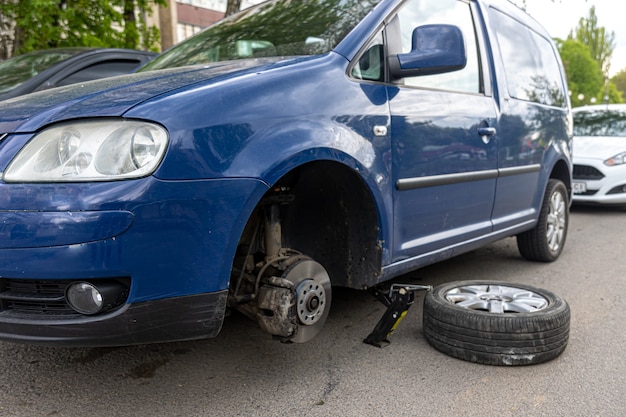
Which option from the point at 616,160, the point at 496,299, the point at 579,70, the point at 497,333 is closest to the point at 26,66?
the point at 496,299

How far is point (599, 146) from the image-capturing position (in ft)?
27.6

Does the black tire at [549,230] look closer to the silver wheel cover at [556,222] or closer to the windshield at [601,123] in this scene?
the silver wheel cover at [556,222]

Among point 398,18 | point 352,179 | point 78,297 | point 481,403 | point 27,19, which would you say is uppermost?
point 27,19

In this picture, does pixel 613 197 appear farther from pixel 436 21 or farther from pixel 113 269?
pixel 113 269

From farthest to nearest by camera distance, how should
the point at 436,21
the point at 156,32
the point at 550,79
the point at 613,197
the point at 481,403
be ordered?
the point at 156,32, the point at 613,197, the point at 550,79, the point at 436,21, the point at 481,403

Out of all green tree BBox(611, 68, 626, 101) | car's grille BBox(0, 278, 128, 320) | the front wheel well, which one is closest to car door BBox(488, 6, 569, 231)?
the front wheel well

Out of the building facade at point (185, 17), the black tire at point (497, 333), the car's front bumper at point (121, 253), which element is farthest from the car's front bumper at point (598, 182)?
the building facade at point (185, 17)

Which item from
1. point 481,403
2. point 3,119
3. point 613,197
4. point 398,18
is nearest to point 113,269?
point 3,119

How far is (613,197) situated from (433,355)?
19.6ft

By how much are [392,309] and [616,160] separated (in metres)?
6.29

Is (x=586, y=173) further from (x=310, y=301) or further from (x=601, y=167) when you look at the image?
(x=310, y=301)

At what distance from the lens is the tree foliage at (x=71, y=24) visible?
24.2 ft

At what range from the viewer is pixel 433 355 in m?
2.97

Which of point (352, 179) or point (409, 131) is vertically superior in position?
point (409, 131)
